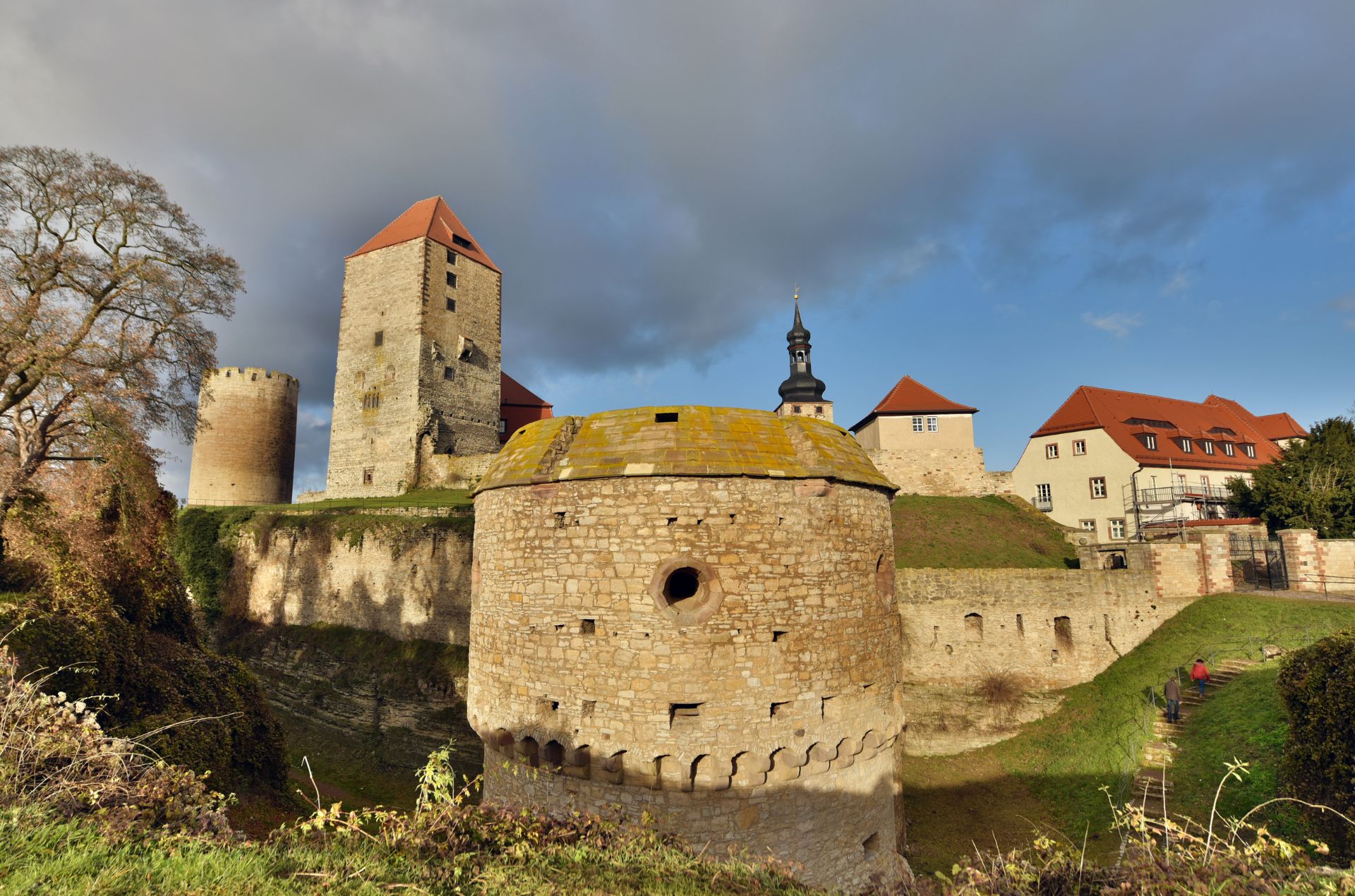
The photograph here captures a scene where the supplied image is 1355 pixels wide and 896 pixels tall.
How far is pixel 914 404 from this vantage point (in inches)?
1592

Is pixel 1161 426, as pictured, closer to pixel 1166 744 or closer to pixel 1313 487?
pixel 1313 487

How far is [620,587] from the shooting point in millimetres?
7730

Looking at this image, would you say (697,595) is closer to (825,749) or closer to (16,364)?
(825,749)

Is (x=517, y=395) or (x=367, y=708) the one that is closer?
(x=367, y=708)

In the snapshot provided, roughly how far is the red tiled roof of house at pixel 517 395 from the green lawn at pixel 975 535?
23967 mm

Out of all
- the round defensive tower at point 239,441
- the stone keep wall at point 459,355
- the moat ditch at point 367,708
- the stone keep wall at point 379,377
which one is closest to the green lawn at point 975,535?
the moat ditch at point 367,708

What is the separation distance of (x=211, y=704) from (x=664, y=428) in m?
10.3

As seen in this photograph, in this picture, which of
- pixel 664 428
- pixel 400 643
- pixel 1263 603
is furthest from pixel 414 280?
pixel 1263 603

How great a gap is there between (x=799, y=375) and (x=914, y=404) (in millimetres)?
10123

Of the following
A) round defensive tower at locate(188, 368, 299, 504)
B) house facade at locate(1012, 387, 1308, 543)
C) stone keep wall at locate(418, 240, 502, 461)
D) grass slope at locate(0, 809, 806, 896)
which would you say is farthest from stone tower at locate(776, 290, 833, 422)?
grass slope at locate(0, 809, 806, 896)

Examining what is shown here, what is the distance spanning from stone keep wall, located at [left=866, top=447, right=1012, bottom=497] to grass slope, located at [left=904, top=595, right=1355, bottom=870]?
19516mm

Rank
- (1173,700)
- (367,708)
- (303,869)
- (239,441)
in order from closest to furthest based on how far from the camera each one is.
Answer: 1. (303,869)
2. (1173,700)
3. (367,708)
4. (239,441)

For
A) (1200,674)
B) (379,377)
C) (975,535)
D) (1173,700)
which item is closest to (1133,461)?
(975,535)

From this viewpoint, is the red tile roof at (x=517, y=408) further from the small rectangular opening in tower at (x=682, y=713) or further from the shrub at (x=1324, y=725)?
the shrub at (x=1324, y=725)
